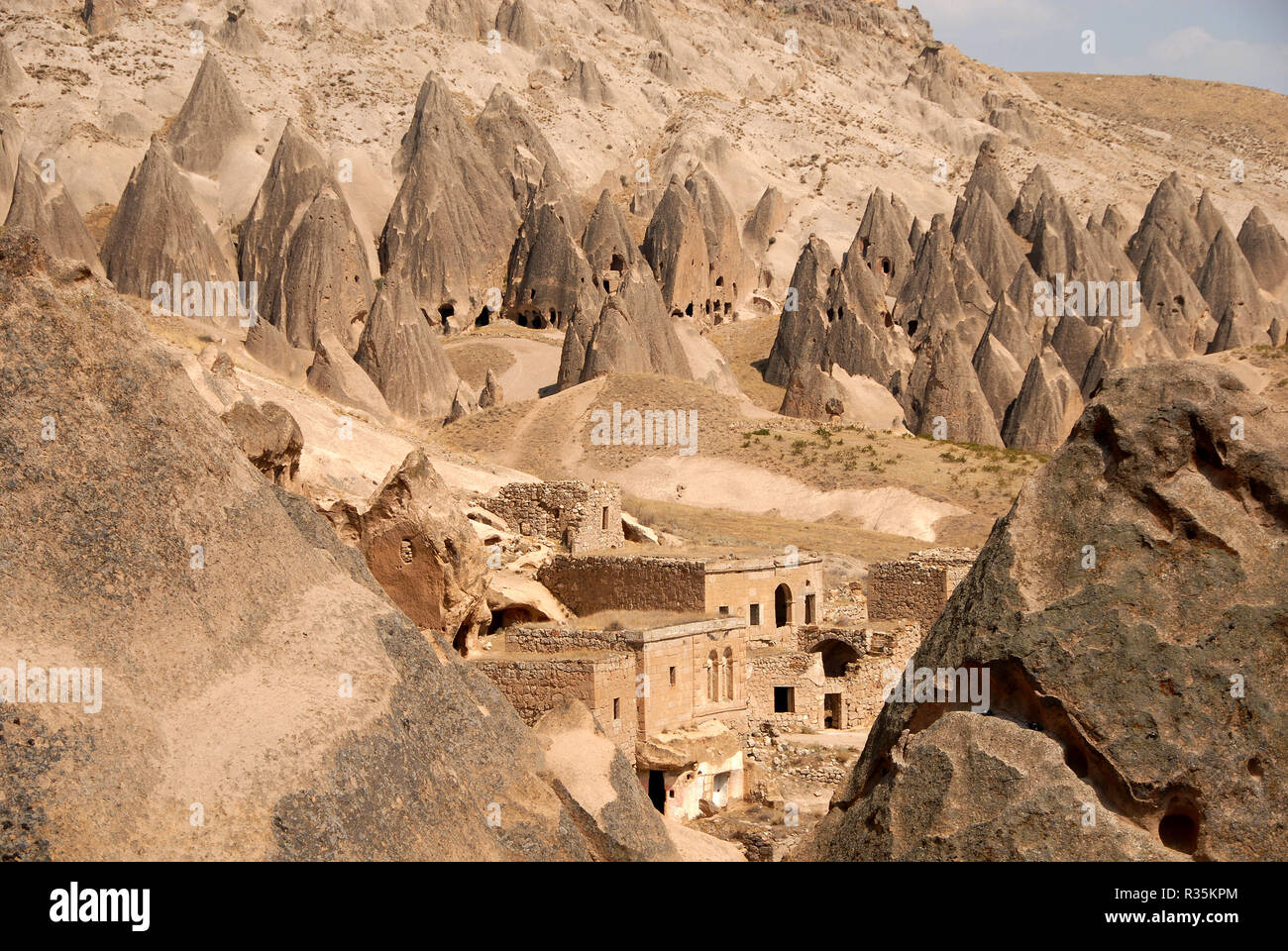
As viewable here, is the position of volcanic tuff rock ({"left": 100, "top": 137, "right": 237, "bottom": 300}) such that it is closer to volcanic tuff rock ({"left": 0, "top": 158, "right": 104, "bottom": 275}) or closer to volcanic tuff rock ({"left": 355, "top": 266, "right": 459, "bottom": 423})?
volcanic tuff rock ({"left": 0, "top": 158, "right": 104, "bottom": 275})

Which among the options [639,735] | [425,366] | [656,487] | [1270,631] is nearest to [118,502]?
[1270,631]

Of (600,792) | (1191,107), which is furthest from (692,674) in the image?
(1191,107)

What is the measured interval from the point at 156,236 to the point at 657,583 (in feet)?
127

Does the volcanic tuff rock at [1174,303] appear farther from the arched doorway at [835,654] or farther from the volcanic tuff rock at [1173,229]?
the arched doorway at [835,654]

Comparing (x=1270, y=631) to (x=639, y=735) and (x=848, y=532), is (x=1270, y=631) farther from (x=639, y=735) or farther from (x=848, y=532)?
(x=848, y=532)

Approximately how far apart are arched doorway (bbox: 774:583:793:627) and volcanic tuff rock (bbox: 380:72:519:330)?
132 ft

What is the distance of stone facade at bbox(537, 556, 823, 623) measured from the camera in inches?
813

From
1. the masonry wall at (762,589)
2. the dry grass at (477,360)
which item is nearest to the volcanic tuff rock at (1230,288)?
the dry grass at (477,360)

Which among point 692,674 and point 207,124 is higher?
point 207,124

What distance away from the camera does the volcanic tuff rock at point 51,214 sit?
172ft

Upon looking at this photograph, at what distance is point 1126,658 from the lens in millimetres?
6391

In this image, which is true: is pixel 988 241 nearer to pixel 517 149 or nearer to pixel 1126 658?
pixel 517 149

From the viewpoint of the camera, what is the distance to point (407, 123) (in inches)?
3150

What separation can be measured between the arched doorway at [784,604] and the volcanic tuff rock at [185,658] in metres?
14.3
